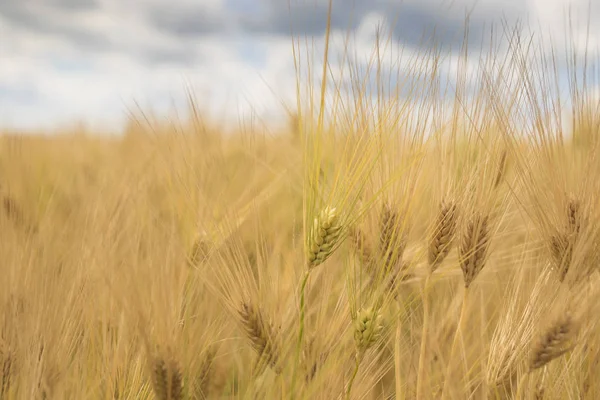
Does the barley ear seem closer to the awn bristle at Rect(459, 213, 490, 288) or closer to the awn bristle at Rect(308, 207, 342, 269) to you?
the awn bristle at Rect(308, 207, 342, 269)

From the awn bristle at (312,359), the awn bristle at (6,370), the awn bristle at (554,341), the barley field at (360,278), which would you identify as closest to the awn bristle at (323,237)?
the barley field at (360,278)

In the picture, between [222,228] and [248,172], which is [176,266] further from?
[248,172]

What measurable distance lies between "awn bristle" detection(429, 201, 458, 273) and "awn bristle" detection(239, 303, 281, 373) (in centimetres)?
29

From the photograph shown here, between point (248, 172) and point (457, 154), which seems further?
point (248, 172)

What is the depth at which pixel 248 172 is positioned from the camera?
1.50 metres

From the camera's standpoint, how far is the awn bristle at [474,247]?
0.89m

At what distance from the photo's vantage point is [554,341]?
758 millimetres

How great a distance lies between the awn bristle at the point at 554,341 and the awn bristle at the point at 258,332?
0.38m

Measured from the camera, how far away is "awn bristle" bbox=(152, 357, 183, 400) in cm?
72

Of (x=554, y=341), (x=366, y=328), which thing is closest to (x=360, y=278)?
(x=366, y=328)

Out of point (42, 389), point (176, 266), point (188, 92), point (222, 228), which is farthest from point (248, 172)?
point (42, 389)

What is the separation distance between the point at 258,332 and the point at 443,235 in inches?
13.9

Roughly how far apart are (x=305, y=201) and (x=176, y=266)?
249 mm

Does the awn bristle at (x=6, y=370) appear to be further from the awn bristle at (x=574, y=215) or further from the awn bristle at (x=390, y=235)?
the awn bristle at (x=574, y=215)
